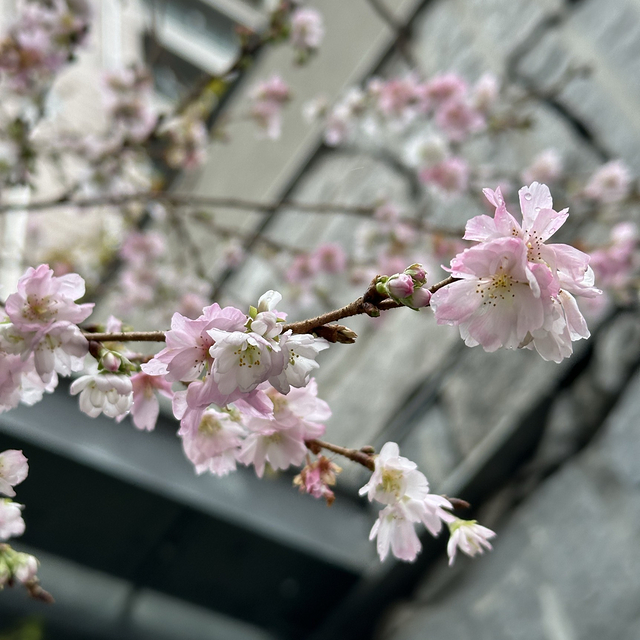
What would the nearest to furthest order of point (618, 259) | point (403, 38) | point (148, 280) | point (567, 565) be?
point (567, 565), point (618, 259), point (403, 38), point (148, 280)

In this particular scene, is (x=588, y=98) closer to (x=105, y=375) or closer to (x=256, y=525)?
Answer: (x=256, y=525)

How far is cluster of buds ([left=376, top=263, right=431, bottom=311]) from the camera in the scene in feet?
1.62

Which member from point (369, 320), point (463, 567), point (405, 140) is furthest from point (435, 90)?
point (463, 567)

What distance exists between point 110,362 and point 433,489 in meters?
1.26

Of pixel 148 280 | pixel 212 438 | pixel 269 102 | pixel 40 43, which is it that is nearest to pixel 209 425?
pixel 212 438

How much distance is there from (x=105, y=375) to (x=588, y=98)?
1.81m

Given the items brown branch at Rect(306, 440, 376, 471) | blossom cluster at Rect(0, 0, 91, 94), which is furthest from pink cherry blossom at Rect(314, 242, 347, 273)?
brown branch at Rect(306, 440, 376, 471)

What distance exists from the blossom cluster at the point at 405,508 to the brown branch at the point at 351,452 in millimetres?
17

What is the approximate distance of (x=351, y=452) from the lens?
66 cm

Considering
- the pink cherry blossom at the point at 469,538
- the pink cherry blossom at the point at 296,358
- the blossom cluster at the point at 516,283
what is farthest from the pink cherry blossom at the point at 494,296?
the pink cherry blossom at the point at 469,538

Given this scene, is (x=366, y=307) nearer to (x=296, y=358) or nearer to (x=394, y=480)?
(x=296, y=358)

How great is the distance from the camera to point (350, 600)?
5.36 ft

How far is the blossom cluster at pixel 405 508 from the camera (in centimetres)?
62

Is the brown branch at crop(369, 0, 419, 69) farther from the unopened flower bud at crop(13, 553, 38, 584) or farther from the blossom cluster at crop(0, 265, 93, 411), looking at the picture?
the unopened flower bud at crop(13, 553, 38, 584)
